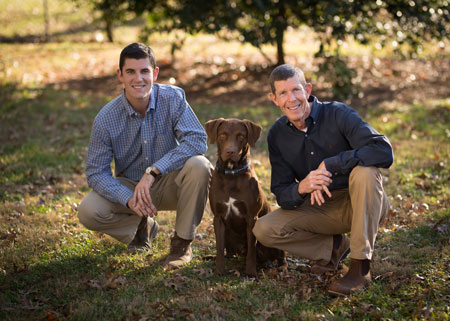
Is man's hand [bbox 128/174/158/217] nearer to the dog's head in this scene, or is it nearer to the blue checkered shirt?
the blue checkered shirt

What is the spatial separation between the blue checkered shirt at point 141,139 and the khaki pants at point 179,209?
10cm

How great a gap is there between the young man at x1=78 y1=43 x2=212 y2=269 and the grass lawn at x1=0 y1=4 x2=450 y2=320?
348mm

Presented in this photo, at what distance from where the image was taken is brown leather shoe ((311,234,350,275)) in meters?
4.38

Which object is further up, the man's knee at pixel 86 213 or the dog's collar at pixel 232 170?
the dog's collar at pixel 232 170

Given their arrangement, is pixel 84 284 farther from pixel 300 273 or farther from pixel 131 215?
pixel 300 273

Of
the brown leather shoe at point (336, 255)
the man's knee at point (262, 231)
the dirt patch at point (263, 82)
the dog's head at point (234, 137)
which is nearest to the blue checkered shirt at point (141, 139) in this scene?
the dog's head at point (234, 137)

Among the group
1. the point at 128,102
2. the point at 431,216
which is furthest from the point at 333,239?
the point at 128,102

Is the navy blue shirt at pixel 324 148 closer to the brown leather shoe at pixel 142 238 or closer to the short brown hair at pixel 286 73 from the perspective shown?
the short brown hair at pixel 286 73

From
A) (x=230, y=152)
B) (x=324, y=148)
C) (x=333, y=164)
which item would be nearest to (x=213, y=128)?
(x=230, y=152)

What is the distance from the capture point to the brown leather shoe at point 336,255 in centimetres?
438

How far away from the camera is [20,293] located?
4.07 metres

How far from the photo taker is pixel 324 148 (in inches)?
167

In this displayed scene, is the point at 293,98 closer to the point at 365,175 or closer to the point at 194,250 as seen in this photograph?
the point at 365,175

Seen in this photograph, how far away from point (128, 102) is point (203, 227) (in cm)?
167
